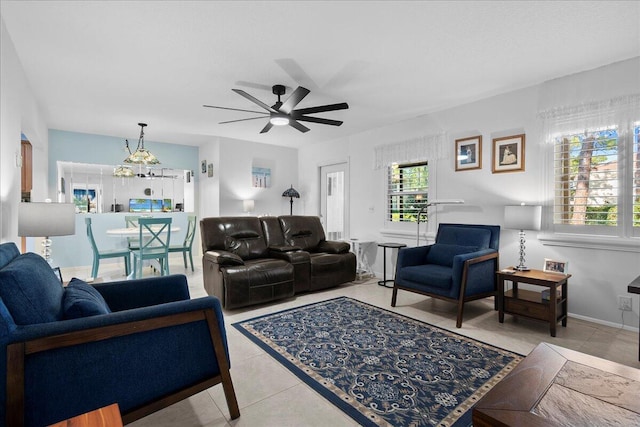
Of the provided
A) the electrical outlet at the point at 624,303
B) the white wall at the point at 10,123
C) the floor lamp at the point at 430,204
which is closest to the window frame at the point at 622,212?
the electrical outlet at the point at 624,303

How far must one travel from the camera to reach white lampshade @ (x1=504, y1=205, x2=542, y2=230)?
3086 millimetres

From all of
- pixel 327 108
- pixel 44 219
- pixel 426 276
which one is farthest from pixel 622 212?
pixel 44 219

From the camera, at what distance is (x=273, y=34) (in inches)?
98.6

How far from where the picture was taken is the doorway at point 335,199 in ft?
19.8

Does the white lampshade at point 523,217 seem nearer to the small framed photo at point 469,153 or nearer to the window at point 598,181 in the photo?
the window at point 598,181

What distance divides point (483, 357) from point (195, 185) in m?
6.44

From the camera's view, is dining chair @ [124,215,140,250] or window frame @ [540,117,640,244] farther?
dining chair @ [124,215,140,250]

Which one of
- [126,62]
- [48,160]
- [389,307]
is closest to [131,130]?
[48,160]

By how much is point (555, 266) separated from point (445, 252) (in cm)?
104

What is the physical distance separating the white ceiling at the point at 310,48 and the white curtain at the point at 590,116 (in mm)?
370

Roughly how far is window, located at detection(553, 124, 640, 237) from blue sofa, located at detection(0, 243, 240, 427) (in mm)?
3568

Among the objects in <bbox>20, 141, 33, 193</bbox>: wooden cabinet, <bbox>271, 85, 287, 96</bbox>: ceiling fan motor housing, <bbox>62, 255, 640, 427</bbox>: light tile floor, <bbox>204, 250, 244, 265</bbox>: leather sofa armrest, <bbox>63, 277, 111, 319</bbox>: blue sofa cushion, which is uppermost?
<bbox>271, 85, 287, 96</bbox>: ceiling fan motor housing

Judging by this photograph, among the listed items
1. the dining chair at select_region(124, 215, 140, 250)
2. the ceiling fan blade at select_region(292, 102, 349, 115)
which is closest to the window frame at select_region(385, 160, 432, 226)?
the ceiling fan blade at select_region(292, 102, 349, 115)

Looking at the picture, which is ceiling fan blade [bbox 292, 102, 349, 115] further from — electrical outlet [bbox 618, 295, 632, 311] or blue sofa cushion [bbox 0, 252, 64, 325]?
electrical outlet [bbox 618, 295, 632, 311]
